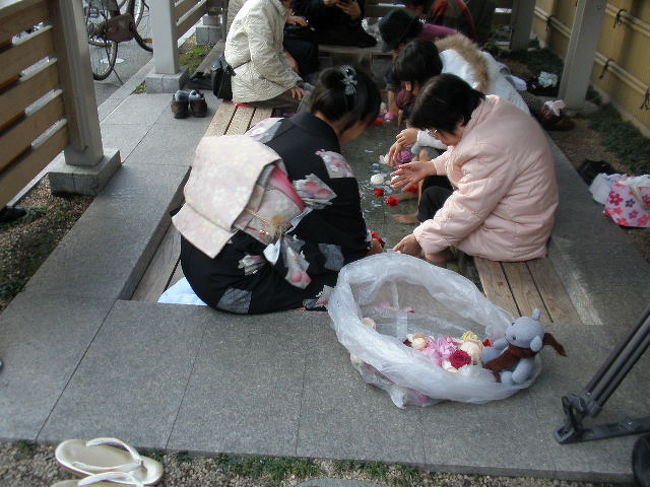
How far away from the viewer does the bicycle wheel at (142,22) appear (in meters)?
8.20

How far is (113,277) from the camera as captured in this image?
3254 mm

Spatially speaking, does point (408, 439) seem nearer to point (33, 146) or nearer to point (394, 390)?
point (394, 390)

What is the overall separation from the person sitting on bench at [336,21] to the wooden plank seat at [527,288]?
13.3ft

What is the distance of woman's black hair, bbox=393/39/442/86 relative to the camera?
4012 millimetres

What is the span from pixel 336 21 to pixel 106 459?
5.65 metres

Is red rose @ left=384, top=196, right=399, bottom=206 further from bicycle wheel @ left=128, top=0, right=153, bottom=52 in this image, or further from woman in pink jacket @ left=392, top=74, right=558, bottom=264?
bicycle wheel @ left=128, top=0, right=153, bottom=52

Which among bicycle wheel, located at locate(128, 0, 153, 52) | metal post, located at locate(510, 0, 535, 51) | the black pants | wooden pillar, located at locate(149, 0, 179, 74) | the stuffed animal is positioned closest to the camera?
the stuffed animal

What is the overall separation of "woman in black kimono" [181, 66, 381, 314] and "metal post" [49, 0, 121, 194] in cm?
144

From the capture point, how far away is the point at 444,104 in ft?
10.4

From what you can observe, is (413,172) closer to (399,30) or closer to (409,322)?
(409,322)

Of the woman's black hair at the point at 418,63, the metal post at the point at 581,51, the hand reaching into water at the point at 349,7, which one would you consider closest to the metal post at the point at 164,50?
the hand reaching into water at the point at 349,7

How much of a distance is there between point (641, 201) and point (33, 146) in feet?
11.9

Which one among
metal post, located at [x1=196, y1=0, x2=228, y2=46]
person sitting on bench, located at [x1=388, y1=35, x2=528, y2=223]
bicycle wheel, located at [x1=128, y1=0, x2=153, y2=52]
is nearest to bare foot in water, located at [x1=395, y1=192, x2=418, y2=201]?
person sitting on bench, located at [x1=388, y1=35, x2=528, y2=223]

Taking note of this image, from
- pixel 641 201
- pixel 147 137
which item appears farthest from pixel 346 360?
pixel 147 137
